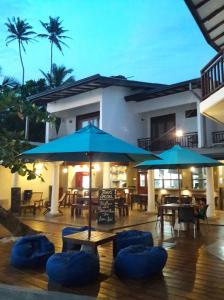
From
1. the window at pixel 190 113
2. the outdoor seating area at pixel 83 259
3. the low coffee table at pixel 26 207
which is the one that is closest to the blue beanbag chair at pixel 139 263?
the outdoor seating area at pixel 83 259

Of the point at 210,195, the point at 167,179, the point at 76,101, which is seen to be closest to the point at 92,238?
the point at 210,195

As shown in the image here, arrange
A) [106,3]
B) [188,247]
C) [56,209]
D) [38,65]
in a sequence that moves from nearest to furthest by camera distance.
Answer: [188,247] → [56,209] → [106,3] → [38,65]

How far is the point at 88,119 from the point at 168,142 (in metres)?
4.96

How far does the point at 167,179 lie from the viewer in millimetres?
16625

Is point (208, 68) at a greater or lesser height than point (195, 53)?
lesser

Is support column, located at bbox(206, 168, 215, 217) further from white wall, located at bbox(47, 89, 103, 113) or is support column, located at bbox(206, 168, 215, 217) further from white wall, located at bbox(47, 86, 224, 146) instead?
white wall, located at bbox(47, 89, 103, 113)

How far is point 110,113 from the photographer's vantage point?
1606cm

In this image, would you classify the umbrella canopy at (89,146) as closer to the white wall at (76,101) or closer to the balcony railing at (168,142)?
the balcony railing at (168,142)

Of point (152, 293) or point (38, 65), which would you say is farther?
point (38, 65)

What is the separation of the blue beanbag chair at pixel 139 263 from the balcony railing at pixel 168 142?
11.2m

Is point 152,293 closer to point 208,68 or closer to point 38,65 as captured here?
point 208,68

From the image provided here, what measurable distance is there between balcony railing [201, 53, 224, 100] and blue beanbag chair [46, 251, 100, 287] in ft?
17.4

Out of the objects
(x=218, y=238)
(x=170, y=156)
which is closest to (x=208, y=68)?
(x=170, y=156)

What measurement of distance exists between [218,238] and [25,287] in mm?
5386
